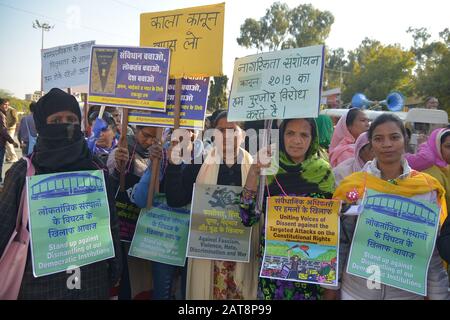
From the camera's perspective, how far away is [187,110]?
122 inches

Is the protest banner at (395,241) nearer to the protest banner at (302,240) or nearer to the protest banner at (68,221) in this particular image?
the protest banner at (302,240)

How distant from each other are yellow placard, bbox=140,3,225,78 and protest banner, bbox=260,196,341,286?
116cm

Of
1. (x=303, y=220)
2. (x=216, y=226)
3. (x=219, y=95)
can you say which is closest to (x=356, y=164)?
(x=303, y=220)

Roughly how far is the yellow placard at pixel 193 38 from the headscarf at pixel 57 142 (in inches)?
38.0

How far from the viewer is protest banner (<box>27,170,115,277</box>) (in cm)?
225

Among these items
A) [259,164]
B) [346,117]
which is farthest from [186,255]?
[346,117]

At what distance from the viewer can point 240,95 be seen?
9.05 feet

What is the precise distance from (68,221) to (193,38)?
165cm

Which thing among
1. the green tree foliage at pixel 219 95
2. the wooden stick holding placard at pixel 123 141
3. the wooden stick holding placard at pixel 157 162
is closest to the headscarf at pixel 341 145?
the wooden stick holding placard at pixel 157 162

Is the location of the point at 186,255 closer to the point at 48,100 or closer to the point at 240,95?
the point at 240,95

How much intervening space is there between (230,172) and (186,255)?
658 millimetres

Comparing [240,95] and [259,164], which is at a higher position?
[240,95]

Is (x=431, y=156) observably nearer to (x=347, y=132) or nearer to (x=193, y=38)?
(x=347, y=132)

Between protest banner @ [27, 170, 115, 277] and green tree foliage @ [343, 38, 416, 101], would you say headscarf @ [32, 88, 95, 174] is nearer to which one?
protest banner @ [27, 170, 115, 277]
